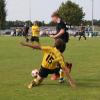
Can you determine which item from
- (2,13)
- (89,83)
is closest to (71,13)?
(2,13)

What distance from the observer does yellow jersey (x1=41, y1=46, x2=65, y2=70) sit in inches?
513

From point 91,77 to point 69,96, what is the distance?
3.69m

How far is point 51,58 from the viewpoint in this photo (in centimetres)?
1309

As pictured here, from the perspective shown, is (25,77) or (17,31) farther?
(17,31)

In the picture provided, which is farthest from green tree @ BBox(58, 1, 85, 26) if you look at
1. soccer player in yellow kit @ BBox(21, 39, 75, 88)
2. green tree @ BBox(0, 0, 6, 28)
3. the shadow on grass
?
soccer player in yellow kit @ BBox(21, 39, 75, 88)

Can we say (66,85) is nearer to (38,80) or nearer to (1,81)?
(38,80)

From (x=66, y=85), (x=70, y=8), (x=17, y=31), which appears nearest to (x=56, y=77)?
(x=66, y=85)

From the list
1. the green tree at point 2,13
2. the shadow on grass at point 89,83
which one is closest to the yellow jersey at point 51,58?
the shadow on grass at point 89,83

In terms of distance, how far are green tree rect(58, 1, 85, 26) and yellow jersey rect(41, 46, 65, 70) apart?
322ft

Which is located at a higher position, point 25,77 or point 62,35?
point 62,35

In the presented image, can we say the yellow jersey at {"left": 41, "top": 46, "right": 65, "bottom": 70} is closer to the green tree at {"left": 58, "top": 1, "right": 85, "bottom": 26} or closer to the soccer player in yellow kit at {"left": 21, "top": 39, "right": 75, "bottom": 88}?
the soccer player in yellow kit at {"left": 21, "top": 39, "right": 75, "bottom": 88}

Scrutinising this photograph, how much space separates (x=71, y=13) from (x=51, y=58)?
10013 centimetres

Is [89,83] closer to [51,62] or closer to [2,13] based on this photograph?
[51,62]

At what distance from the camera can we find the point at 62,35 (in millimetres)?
14062
